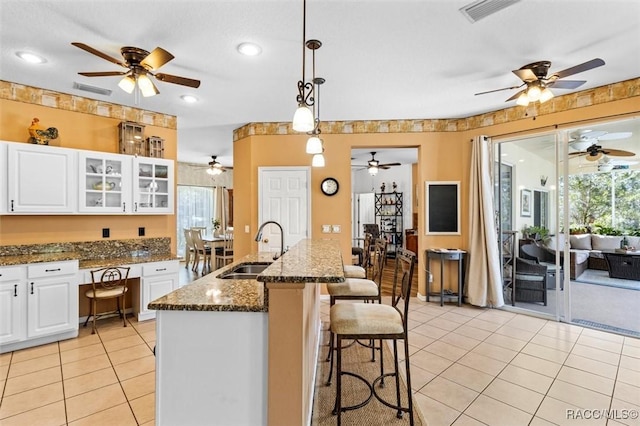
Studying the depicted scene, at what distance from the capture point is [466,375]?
2.59m

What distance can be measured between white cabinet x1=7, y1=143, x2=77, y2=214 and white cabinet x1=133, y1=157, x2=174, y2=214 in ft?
2.09

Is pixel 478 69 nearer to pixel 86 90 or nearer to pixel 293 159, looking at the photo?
pixel 293 159

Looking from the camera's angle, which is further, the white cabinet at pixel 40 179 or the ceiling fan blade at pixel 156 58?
the white cabinet at pixel 40 179

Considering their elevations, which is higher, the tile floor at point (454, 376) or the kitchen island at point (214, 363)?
the kitchen island at point (214, 363)

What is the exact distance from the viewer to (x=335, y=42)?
102 inches

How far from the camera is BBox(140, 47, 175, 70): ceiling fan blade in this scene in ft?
7.55

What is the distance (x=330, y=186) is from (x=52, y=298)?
3594mm

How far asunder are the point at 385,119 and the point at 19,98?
4545 millimetres

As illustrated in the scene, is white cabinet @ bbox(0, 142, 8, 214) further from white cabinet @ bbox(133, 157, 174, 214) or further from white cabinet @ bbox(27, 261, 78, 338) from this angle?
white cabinet @ bbox(133, 157, 174, 214)

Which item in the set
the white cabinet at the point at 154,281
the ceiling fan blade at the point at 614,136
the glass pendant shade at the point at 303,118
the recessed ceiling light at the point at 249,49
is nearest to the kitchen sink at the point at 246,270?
the glass pendant shade at the point at 303,118

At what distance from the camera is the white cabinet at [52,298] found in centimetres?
301

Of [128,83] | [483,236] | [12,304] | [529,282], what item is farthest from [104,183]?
[529,282]

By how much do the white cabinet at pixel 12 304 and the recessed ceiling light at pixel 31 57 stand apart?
1956 mm

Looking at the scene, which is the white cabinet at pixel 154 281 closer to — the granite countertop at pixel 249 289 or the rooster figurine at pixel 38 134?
the rooster figurine at pixel 38 134
